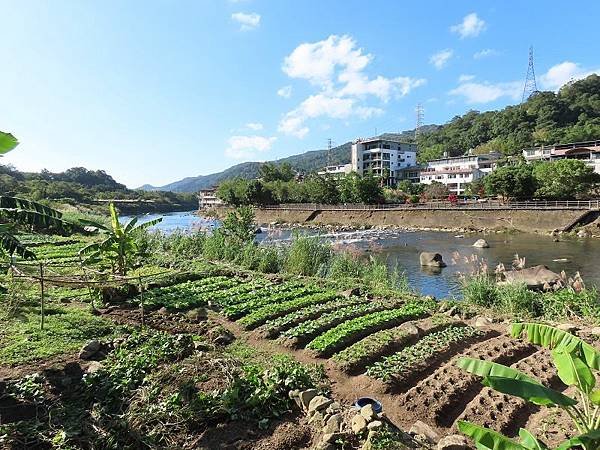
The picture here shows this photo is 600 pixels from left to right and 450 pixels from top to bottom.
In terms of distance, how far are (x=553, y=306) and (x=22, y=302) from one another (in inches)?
533

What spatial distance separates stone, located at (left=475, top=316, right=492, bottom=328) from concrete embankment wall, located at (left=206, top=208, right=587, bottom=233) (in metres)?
33.6

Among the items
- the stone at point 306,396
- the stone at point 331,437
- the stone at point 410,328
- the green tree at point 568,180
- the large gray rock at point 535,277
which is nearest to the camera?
the stone at point 331,437

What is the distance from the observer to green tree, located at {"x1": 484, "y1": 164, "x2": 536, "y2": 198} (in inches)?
1742

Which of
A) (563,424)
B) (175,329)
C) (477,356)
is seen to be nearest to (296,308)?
(175,329)

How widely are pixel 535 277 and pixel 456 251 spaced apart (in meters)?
6.61

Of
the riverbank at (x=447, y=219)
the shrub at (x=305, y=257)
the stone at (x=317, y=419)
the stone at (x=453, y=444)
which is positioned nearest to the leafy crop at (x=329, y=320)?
the stone at (x=317, y=419)

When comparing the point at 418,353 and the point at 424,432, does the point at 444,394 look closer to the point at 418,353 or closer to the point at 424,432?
the point at 424,432

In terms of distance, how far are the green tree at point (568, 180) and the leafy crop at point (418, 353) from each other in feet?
134

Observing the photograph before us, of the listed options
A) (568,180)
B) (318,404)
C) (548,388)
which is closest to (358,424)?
(318,404)

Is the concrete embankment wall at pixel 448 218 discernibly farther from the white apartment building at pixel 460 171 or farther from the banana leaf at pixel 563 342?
the banana leaf at pixel 563 342

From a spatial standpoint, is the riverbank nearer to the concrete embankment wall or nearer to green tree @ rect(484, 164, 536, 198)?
the concrete embankment wall

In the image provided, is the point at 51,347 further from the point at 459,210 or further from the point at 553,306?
the point at 459,210

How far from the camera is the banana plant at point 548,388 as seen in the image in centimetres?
341

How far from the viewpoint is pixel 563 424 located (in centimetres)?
526
